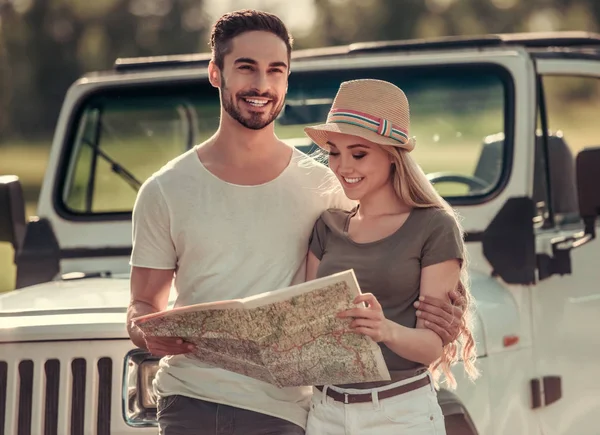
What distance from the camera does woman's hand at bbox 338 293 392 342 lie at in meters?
2.77

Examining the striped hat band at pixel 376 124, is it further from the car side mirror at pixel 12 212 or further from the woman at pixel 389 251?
the car side mirror at pixel 12 212

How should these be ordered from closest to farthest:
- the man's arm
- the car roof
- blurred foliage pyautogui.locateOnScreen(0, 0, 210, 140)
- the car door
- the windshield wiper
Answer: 1. the man's arm
2. the car door
3. the car roof
4. the windshield wiper
5. blurred foliage pyautogui.locateOnScreen(0, 0, 210, 140)

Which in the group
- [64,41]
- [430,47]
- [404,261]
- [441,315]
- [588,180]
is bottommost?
[441,315]

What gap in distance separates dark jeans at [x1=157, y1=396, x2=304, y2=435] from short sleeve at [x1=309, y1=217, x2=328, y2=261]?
424 mm

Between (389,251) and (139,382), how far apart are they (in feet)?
3.03

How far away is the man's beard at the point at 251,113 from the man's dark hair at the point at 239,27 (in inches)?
3.9

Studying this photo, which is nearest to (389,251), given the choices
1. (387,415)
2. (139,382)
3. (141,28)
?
(387,415)

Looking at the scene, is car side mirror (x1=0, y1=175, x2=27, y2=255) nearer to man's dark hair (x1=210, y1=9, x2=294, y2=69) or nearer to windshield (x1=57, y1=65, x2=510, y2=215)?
windshield (x1=57, y1=65, x2=510, y2=215)

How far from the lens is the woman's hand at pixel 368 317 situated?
2.77m

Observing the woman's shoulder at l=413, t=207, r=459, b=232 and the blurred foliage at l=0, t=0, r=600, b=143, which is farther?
the blurred foliage at l=0, t=0, r=600, b=143

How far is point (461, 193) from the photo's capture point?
4707 mm

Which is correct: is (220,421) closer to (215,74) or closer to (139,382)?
(139,382)

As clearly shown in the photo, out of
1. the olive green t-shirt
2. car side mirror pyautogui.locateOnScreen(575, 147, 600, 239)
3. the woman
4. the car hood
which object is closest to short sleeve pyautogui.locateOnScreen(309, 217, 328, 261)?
the woman

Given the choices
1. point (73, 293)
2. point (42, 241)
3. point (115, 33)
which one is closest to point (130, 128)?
point (42, 241)
